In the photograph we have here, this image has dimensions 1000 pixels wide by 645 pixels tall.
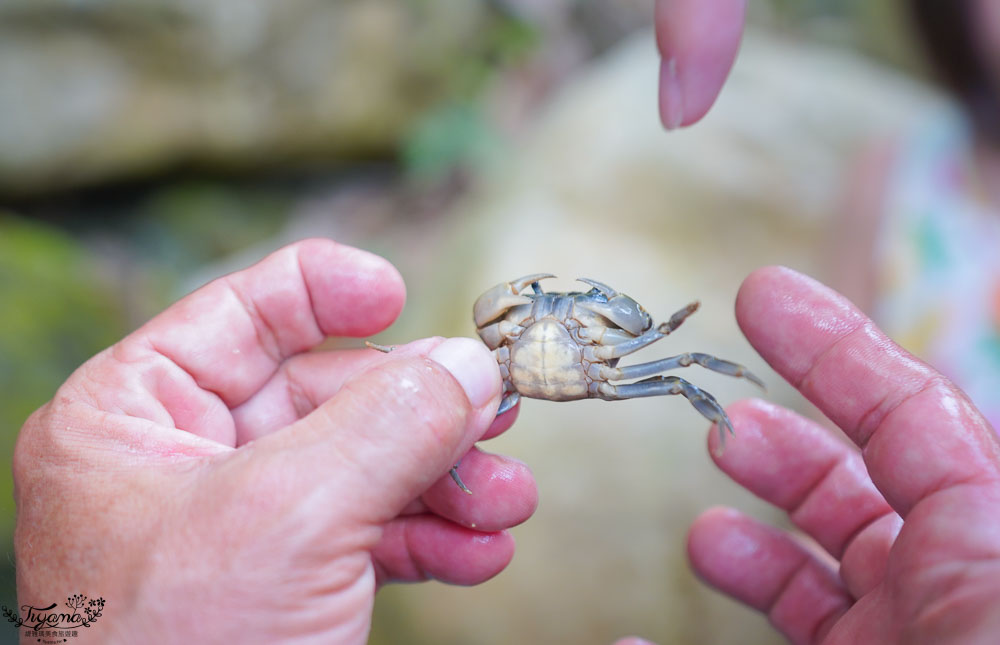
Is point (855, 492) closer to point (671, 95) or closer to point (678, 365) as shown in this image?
point (678, 365)

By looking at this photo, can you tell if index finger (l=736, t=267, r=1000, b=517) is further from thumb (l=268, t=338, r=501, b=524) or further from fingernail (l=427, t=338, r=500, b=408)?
thumb (l=268, t=338, r=501, b=524)

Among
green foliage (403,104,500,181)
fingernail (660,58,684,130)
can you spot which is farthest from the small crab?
green foliage (403,104,500,181)

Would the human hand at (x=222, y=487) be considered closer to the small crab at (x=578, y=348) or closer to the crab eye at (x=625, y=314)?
the small crab at (x=578, y=348)

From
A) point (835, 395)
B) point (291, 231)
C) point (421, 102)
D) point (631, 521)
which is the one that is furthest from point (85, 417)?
point (421, 102)

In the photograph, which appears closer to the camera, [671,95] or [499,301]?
[671,95]

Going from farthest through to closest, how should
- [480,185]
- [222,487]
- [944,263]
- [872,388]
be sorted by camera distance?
1. [480,185]
2. [944,263]
3. [872,388]
4. [222,487]

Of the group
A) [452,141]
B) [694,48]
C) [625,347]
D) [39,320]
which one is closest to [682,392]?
[625,347]
